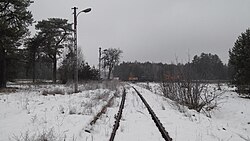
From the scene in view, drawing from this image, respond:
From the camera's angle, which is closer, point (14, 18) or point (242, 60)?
point (14, 18)

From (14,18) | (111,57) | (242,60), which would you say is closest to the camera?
(14,18)

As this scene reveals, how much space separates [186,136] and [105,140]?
2.12 meters

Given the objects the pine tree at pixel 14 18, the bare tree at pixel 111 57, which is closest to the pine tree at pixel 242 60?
the pine tree at pixel 14 18

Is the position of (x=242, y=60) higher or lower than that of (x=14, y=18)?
lower

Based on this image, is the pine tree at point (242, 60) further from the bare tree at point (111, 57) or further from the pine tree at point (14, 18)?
the bare tree at point (111, 57)

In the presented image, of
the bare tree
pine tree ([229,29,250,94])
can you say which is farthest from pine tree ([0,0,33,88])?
the bare tree

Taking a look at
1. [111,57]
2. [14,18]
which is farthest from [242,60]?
[111,57]

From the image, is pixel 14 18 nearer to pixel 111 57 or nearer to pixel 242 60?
pixel 242 60

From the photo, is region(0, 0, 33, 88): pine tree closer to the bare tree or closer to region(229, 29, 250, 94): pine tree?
region(229, 29, 250, 94): pine tree

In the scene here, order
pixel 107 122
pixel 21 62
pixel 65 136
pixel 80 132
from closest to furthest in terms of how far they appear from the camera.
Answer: pixel 65 136 → pixel 80 132 → pixel 107 122 → pixel 21 62

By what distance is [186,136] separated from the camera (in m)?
5.66

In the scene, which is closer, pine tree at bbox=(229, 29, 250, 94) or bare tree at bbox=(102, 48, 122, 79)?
pine tree at bbox=(229, 29, 250, 94)

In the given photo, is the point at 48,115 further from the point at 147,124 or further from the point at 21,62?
the point at 21,62

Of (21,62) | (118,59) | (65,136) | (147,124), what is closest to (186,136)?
(147,124)
